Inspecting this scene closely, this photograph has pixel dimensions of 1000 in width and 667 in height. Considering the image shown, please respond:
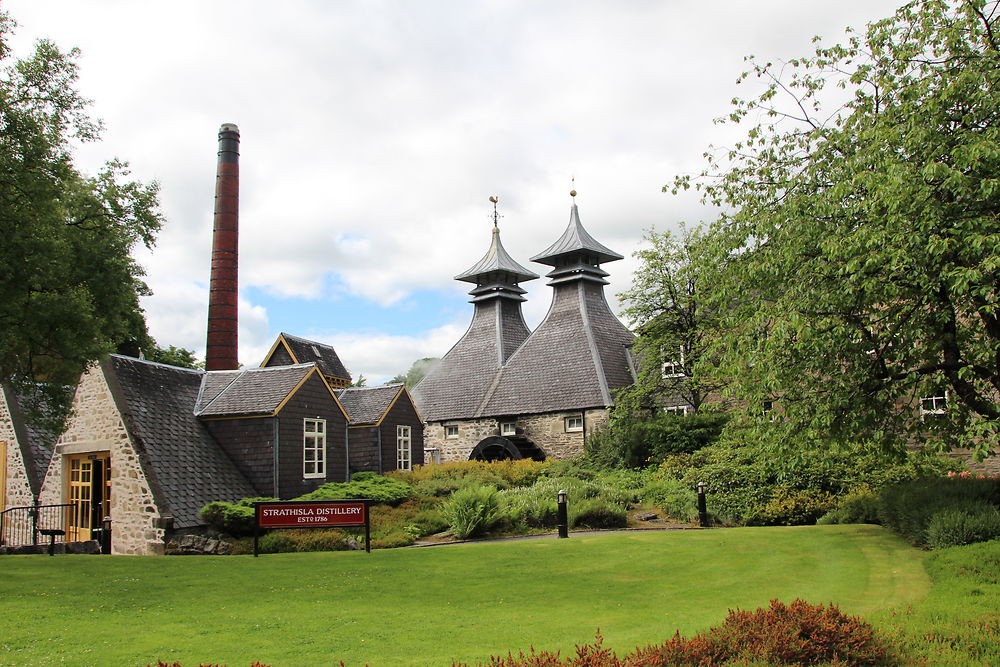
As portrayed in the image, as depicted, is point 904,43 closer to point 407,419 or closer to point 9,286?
point 9,286

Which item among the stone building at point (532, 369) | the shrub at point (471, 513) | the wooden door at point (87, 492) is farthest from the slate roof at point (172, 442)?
the stone building at point (532, 369)

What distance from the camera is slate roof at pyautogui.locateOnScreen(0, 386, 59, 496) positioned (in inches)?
853

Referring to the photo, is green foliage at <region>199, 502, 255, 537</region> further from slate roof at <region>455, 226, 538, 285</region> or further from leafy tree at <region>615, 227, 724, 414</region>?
slate roof at <region>455, 226, 538, 285</region>

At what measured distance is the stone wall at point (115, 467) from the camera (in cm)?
1822

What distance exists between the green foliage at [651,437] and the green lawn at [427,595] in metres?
10.9

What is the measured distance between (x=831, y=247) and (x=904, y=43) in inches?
177

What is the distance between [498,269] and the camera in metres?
45.5

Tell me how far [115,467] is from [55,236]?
285 inches

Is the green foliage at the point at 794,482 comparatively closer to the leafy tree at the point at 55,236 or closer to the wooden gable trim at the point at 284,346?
the leafy tree at the point at 55,236

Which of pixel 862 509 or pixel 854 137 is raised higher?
pixel 854 137

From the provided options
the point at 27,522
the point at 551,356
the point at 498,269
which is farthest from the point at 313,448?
the point at 498,269

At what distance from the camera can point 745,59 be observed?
15703 mm

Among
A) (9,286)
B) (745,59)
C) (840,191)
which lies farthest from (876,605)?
(9,286)

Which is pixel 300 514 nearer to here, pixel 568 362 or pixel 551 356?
pixel 568 362
